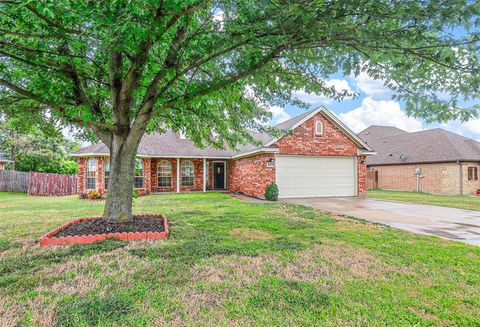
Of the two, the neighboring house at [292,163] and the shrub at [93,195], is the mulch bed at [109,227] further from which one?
the shrub at [93,195]

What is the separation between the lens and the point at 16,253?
4.56 metres

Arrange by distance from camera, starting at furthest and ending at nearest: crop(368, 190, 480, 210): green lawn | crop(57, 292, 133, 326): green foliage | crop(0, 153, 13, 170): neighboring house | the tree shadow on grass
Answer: crop(0, 153, 13, 170): neighboring house
crop(368, 190, 480, 210): green lawn
the tree shadow on grass
crop(57, 292, 133, 326): green foliage

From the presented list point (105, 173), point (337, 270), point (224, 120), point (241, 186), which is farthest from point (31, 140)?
point (337, 270)

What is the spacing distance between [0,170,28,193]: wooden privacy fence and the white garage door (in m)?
17.6

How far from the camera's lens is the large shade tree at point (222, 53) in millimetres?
3428

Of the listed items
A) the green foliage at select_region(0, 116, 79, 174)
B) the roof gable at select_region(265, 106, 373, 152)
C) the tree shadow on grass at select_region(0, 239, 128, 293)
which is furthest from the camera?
the green foliage at select_region(0, 116, 79, 174)

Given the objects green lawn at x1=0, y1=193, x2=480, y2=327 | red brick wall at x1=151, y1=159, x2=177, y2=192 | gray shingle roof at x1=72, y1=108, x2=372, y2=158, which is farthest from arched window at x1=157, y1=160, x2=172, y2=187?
green lawn at x1=0, y1=193, x2=480, y2=327

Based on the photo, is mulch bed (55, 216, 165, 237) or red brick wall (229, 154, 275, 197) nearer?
mulch bed (55, 216, 165, 237)

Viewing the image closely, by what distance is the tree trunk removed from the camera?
617cm

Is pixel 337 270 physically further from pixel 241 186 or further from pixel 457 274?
pixel 241 186

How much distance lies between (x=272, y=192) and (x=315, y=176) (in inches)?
121

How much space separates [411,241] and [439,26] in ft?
13.1

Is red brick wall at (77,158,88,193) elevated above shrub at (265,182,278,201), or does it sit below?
above

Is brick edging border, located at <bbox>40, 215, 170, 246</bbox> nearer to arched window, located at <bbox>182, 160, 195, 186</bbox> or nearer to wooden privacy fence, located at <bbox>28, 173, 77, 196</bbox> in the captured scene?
arched window, located at <bbox>182, 160, 195, 186</bbox>
